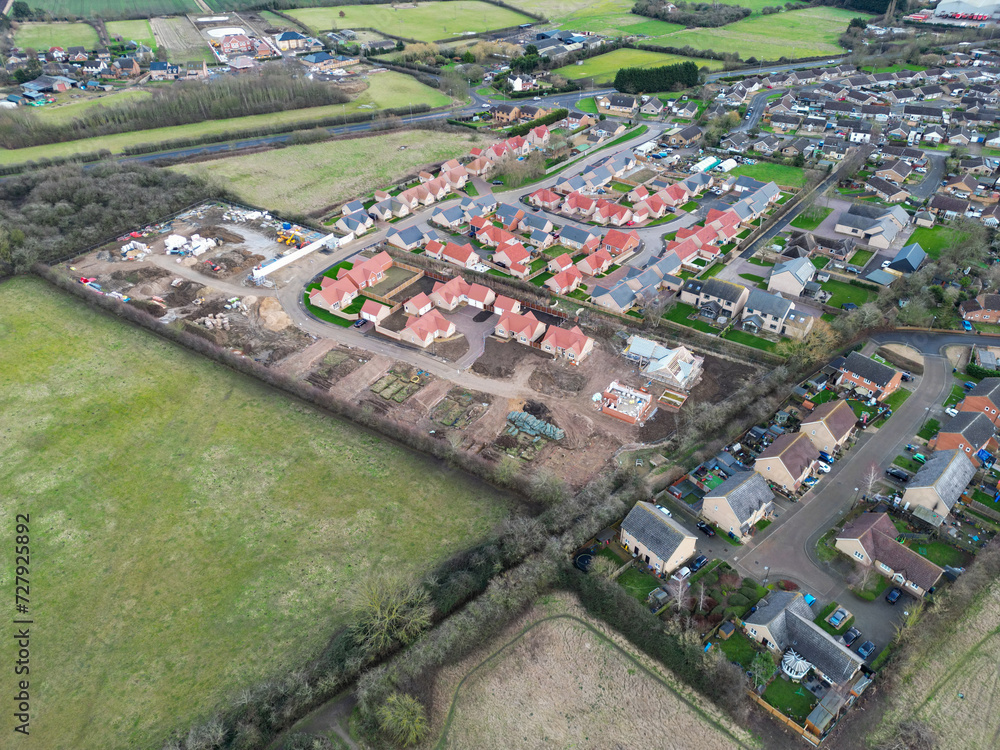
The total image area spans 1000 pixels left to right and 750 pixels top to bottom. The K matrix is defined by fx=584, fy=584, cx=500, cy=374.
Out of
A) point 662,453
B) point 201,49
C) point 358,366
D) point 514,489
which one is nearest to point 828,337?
point 662,453

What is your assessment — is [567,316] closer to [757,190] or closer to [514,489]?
[514,489]

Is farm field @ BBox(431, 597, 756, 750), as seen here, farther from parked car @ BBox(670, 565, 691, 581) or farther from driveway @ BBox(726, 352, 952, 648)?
driveway @ BBox(726, 352, 952, 648)

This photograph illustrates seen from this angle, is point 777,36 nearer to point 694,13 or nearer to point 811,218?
point 694,13

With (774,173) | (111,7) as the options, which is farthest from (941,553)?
(111,7)

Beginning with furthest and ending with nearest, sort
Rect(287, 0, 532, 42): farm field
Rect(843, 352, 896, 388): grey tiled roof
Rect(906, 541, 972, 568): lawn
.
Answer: Rect(287, 0, 532, 42): farm field → Rect(843, 352, 896, 388): grey tiled roof → Rect(906, 541, 972, 568): lawn

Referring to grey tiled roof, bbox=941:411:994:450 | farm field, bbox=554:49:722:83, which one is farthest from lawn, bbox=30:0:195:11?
grey tiled roof, bbox=941:411:994:450

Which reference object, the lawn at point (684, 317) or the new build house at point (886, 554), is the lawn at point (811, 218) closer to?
the lawn at point (684, 317)
